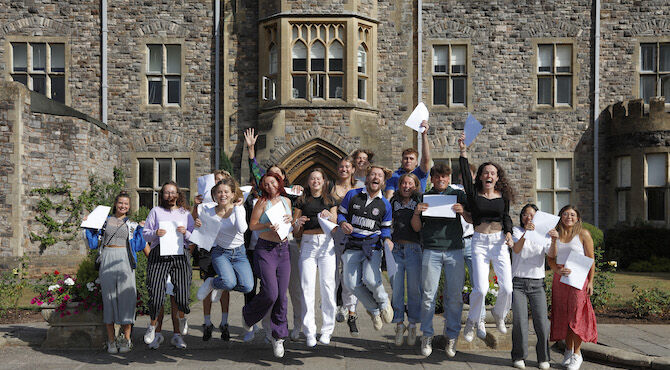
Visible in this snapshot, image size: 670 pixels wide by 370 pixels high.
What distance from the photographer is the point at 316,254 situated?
6359mm

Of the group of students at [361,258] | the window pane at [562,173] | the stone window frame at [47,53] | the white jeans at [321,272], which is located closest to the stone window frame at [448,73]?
the window pane at [562,173]

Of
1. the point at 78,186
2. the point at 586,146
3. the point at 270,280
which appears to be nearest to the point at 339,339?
the point at 270,280

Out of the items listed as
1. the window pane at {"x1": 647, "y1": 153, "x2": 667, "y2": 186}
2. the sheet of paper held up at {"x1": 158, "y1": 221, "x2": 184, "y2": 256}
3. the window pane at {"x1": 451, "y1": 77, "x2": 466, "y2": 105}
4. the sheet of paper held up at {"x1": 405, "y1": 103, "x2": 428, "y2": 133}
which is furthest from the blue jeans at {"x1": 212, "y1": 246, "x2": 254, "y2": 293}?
the window pane at {"x1": 647, "y1": 153, "x2": 667, "y2": 186}

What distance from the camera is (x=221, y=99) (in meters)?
15.4

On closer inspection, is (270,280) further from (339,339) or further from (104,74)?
(104,74)

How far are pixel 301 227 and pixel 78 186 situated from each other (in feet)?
28.0

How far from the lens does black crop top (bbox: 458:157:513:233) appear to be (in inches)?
Answer: 241

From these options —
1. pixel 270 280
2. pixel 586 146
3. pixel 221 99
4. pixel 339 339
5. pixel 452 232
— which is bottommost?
pixel 339 339

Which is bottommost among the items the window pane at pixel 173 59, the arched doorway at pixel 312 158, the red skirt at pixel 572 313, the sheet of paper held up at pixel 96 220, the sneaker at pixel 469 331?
the sneaker at pixel 469 331

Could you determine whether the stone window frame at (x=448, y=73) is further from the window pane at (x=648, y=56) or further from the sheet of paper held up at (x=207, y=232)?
the sheet of paper held up at (x=207, y=232)

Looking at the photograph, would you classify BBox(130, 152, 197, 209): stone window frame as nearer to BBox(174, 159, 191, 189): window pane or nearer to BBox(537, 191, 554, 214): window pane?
BBox(174, 159, 191, 189): window pane

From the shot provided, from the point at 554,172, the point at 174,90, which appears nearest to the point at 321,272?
the point at 174,90

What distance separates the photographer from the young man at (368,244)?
20.6 feet

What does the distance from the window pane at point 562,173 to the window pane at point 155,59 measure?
34.8 feet
